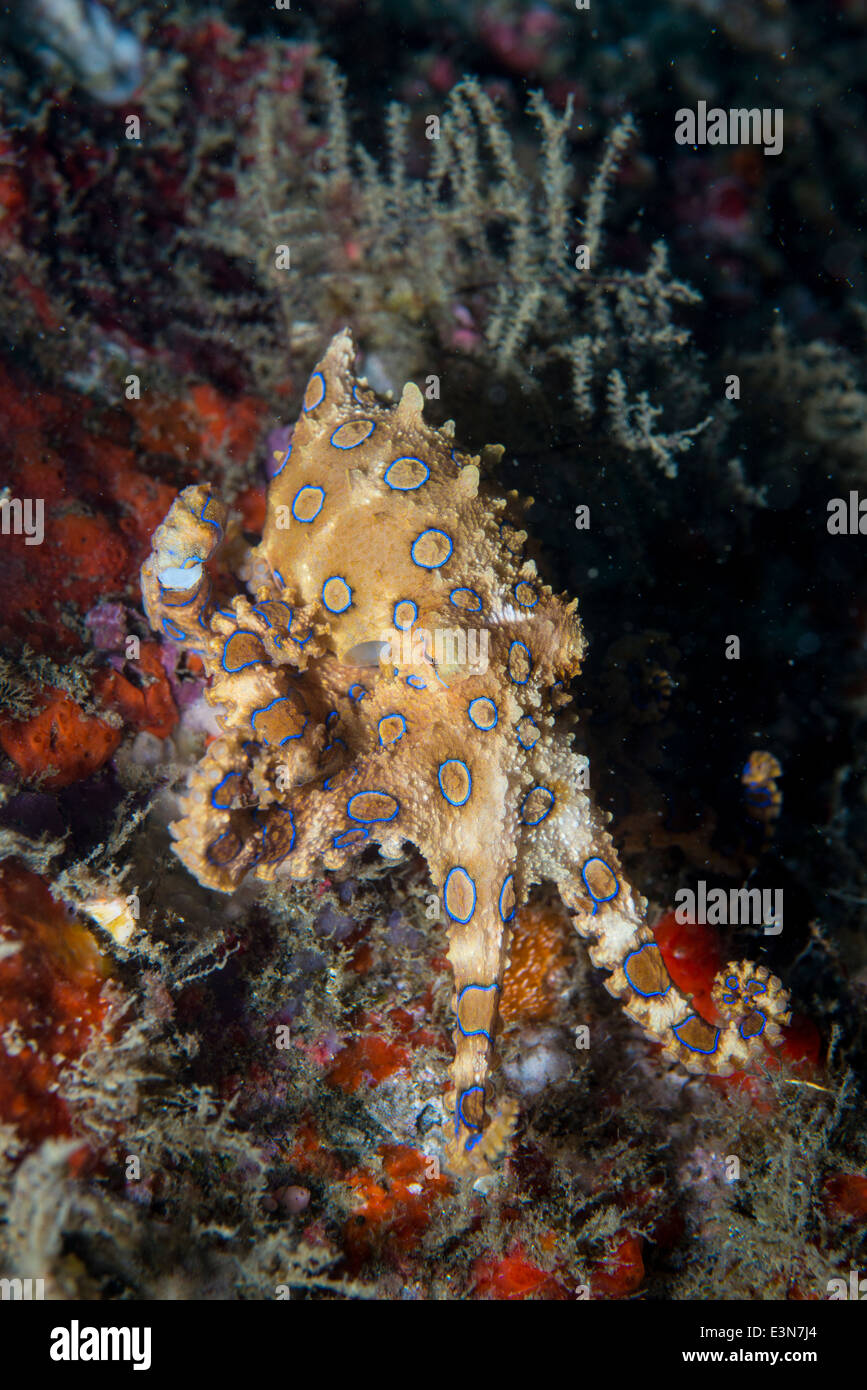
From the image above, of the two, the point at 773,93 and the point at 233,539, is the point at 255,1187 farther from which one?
the point at 773,93

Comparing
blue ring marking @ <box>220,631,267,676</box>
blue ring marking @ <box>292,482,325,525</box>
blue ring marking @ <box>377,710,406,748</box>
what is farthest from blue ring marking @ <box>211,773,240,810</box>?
blue ring marking @ <box>292,482,325,525</box>

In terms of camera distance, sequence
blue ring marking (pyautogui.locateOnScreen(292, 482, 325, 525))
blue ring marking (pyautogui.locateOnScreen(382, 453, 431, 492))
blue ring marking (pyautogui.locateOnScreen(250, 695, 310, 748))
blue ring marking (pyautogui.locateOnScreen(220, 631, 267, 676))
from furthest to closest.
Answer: blue ring marking (pyautogui.locateOnScreen(292, 482, 325, 525))
blue ring marking (pyautogui.locateOnScreen(382, 453, 431, 492))
blue ring marking (pyautogui.locateOnScreen(220, 631, 267, 676))
blue ring marking (pyautogui.locateOnScreen(250, 695, 310, 748))

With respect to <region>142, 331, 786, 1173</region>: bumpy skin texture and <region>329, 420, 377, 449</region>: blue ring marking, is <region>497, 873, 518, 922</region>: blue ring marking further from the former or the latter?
<region>329, 420, 377, 449</region>: blue ring marking

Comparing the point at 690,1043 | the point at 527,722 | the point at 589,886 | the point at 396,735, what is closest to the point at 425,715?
the point at 396,735

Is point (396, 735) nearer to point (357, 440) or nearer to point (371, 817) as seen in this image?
point (371, 817)

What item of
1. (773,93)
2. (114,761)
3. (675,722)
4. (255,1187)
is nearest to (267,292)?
(114,761)

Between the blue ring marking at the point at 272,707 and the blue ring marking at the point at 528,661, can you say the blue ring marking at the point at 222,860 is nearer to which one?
the blue ring marking at the point at 272,707
